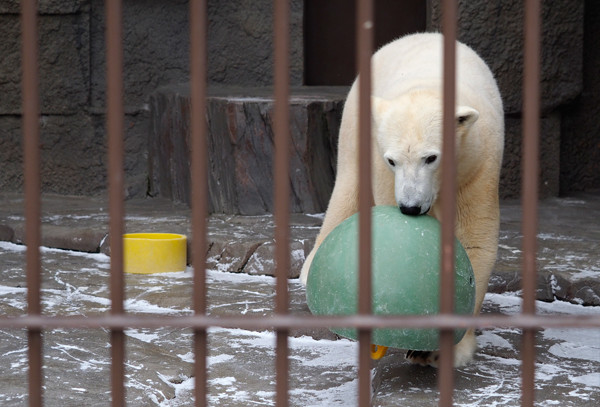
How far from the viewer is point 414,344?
8.04 ft

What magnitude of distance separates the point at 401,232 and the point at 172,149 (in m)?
3.52

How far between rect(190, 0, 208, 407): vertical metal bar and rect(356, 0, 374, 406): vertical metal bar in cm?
20

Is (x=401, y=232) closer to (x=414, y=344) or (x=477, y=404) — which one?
(x=414, y=344)

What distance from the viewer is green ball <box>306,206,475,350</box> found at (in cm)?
239

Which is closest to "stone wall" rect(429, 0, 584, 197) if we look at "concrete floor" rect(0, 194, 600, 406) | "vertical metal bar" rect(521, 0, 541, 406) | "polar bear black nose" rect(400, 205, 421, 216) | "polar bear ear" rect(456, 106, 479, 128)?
"concrete floor" rect(0, 194, 600, 406)

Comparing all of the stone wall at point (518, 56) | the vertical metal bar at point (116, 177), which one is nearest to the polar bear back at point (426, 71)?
the vertical metal bar at point (116, 177)

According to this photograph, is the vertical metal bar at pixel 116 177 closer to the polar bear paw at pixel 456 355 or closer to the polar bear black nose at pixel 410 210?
the polar bear black nose at pixel 410 210

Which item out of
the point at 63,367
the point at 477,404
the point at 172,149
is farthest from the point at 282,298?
the point at 172,149

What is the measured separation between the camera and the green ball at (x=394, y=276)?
2391 mm

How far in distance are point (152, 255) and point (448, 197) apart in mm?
3225

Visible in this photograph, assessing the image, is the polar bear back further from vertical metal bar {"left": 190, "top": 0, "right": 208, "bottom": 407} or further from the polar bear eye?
vertical metal bar {"left": 190, "top": 0, "right": 208, "bottom": 407}

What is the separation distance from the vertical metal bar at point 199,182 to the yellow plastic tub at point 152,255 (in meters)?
3.12

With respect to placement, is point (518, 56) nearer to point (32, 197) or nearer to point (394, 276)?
point (394, 276)

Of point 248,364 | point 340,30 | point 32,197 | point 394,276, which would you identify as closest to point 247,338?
point 248,364
